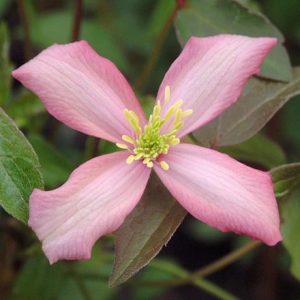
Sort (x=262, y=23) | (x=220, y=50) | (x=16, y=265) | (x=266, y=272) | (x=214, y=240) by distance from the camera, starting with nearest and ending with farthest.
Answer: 1. (x=220, y=50)
2. (x=262, y=23)
3. (x=16, y=265)
4. (x=266, y=272)
5. (x=214, y=240)

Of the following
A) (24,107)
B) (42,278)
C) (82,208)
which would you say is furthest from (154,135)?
(42,278)

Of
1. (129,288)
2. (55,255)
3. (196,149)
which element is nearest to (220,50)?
(196,149)

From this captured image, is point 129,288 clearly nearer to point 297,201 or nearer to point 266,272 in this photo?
point 266,272

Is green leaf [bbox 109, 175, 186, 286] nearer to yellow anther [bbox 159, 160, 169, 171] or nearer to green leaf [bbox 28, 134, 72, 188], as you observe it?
yellow anther [bbox 159, 160, 169, 171]

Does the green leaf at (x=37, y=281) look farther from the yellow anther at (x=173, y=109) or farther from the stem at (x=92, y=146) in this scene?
the yellow anther at (x=173, y=109)

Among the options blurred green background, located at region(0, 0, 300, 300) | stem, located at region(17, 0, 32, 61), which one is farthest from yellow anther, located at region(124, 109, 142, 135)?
stem, located at region(17, 0, 32, 61)

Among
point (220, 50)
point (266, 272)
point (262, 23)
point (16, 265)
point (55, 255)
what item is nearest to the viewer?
point (55, 255)
